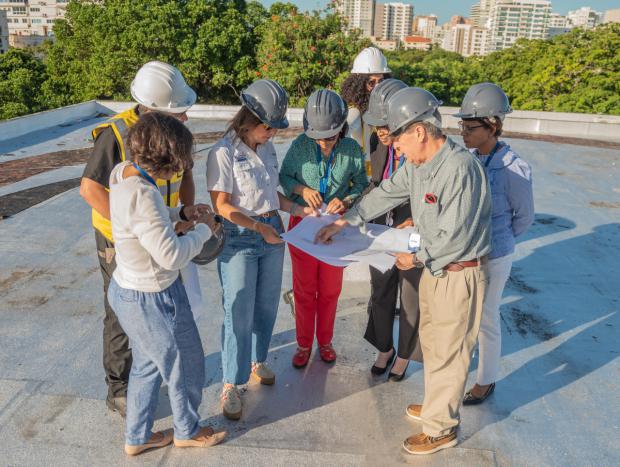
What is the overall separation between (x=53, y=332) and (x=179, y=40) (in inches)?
561

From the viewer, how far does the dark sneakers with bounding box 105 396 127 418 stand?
248 cm

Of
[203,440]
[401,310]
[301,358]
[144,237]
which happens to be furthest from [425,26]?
[144,237]

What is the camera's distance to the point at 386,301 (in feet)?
9.52

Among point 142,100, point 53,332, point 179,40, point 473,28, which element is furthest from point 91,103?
point 473,28

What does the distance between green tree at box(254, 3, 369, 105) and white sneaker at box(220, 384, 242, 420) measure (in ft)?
37.8

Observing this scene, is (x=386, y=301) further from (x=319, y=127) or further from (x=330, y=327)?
(x=319, y=127)

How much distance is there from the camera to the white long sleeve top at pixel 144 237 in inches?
72.4

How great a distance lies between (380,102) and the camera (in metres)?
2.62

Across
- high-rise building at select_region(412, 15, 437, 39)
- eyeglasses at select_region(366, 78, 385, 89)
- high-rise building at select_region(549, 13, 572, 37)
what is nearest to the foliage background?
eyeglasses at select_region(366, 78, 385, 89)

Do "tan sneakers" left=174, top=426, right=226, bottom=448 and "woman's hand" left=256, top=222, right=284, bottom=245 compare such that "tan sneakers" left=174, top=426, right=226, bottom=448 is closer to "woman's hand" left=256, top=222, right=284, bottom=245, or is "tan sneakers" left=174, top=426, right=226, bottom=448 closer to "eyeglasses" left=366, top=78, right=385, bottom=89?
"woman's hand" left=256, top=222, right=284, bottom=245

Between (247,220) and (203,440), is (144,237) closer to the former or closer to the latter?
(247,220)

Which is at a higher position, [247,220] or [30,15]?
[30,15]

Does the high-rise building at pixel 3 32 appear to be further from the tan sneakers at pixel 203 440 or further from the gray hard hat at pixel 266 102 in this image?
the tan sneakers at pixel 203 440

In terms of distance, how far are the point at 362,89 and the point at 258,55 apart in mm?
12832
